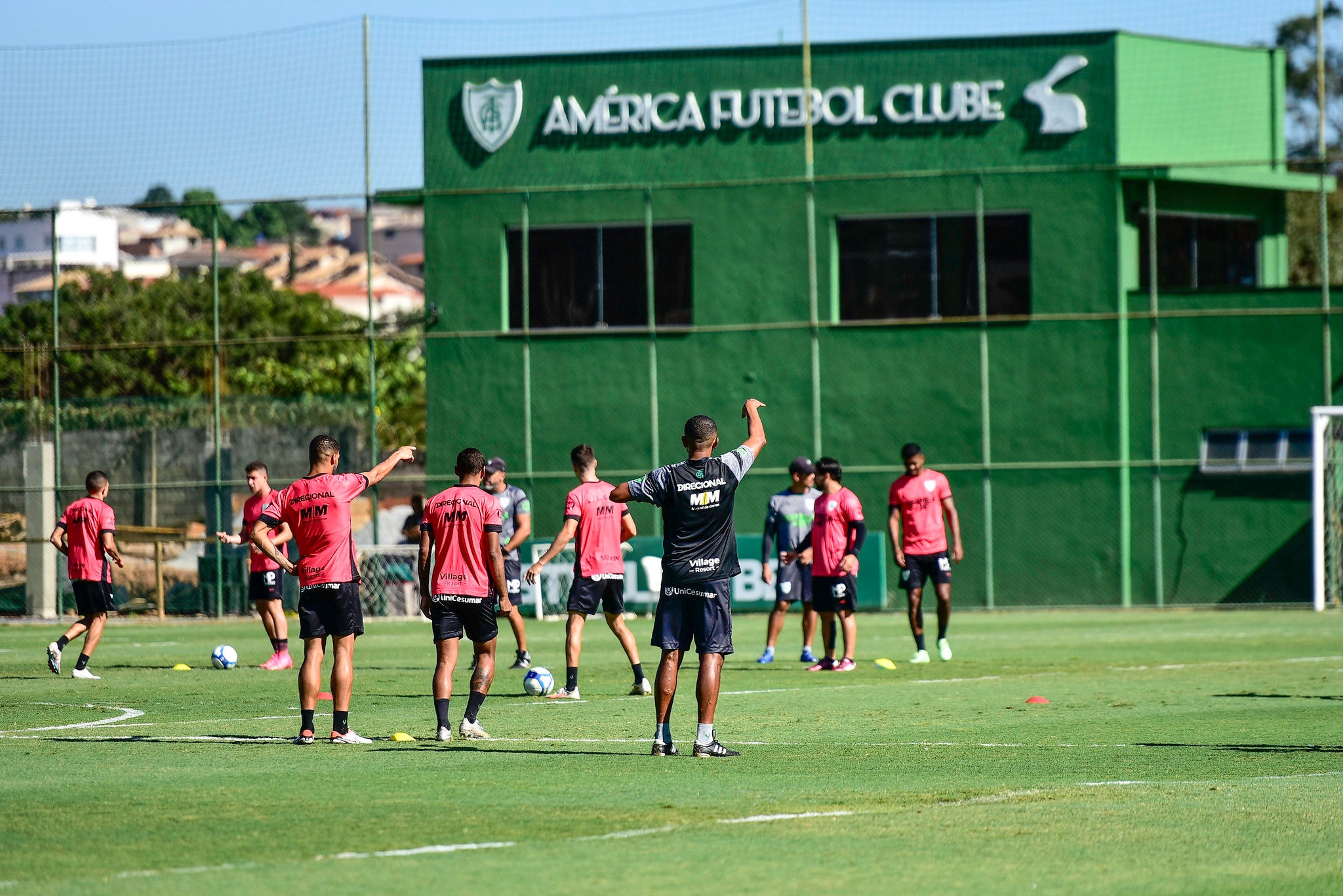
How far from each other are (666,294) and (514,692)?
16.9 meters

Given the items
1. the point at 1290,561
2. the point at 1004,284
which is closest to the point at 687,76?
the point at 1004,284

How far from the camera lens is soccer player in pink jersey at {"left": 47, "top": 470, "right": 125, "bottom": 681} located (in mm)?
17047

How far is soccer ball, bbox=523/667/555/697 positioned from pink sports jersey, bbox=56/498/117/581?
5220 millimetres

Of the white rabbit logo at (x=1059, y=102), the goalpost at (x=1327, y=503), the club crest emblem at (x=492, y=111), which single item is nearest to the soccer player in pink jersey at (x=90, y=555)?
the club crest emblem at (x=492, y=111)

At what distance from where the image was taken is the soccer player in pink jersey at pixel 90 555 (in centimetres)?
1705

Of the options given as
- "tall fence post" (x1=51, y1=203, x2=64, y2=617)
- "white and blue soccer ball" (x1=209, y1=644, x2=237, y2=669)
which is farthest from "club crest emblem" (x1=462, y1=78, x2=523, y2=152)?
"white and blue soccer ball" (x1=209, y1=644, x2=237, y2=669)

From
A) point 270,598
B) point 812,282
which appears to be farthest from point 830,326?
point 270,598

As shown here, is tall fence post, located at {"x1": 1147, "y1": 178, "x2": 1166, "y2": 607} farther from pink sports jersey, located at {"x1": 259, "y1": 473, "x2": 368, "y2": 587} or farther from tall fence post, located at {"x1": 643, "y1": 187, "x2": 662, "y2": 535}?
pink sports jersey, located at {"x1": 259, "y1": 473, "x2": 368, "y2": 587}

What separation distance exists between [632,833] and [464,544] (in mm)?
4151

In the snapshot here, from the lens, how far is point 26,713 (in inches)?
520

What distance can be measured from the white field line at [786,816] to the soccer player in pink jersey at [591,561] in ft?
20.8

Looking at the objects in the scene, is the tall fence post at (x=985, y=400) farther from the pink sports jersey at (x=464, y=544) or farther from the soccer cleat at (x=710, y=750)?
the soccer cleat at (x=710, y=750)

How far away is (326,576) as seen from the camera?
11148 millimetres

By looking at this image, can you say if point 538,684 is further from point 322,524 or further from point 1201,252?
point 1201,252
